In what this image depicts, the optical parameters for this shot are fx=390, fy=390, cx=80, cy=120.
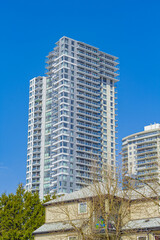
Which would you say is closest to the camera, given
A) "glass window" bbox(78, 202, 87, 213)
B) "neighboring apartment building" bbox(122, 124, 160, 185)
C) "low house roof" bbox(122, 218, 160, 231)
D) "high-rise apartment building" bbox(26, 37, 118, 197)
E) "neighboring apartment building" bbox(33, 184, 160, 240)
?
"neighboring apartment building" bbox(33, 184, 160, 240)

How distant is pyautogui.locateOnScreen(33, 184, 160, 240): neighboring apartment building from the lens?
106 feet

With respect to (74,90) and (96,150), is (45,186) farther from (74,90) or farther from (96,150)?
(74,90)

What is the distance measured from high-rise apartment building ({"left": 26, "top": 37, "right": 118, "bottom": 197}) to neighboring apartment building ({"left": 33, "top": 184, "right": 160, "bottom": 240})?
98525 mm

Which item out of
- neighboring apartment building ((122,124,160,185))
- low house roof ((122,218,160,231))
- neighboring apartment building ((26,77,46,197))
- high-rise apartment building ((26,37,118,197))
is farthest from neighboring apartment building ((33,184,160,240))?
neighboring apartment building ((122,124,160,185))

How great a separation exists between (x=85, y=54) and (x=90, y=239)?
14132 cm

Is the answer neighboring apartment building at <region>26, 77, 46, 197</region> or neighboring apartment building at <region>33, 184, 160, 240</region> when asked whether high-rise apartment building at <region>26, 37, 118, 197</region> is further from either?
neighboring apartment building at <region>33, 184, 160, 240</region>

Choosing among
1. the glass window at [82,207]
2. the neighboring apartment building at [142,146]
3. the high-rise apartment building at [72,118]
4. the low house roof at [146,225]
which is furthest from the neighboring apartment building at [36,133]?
the low house roof at [146,225]

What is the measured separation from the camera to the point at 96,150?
15675 centimetres

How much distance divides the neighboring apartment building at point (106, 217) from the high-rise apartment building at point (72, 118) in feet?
323

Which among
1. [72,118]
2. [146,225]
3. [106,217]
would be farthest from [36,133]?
[106,217]

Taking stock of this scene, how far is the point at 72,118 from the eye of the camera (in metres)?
154

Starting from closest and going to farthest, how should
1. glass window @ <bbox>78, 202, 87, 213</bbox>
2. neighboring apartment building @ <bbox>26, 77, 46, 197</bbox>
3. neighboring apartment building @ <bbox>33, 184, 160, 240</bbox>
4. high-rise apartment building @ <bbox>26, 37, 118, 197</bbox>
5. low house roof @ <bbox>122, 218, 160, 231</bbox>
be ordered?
neighboring apartment building @ <bbox>33, 184, 160, 240</bbox> → low house roof @ <bbox>122, 218, 160, 231</bbox> → glass window @ <bbox>78, 202, 87, 213</bbox> → high-rise apartment building @ <bbox>26, 37, 118, 197</bbox> → neighboring apartment building @ <bbox>26, 77, 46, 197</bbox>

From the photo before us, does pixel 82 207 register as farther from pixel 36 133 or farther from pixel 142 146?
pixel 142 146

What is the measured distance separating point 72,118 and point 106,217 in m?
124
